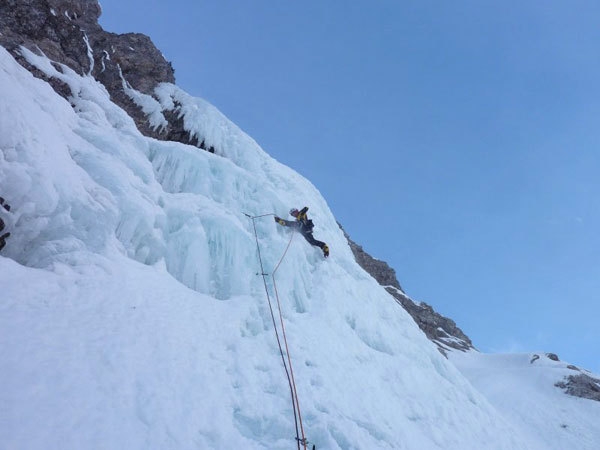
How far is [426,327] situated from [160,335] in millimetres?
29645

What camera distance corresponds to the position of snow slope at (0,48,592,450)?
175 inches

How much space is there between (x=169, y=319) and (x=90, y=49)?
15174mm

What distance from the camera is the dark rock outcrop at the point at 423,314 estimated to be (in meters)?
31.8

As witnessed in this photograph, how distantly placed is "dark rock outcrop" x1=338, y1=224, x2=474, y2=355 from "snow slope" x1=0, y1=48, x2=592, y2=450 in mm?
20098

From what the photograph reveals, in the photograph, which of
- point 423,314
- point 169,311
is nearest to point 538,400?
point 423,314

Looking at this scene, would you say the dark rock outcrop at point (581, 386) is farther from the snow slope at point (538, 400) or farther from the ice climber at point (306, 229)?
the ice climber at point (306, 229)

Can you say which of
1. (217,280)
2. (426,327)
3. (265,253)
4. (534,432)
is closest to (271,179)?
(265,253)

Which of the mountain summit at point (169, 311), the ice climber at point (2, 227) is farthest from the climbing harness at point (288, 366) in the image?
the ice climber at point (2, 227)

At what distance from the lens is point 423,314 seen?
34062mm

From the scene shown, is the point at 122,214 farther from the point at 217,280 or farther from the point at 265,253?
the point at 265,253

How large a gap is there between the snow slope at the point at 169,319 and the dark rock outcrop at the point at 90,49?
4.59ft

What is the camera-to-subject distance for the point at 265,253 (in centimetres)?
985

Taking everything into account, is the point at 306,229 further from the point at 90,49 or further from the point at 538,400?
the point at 538,400

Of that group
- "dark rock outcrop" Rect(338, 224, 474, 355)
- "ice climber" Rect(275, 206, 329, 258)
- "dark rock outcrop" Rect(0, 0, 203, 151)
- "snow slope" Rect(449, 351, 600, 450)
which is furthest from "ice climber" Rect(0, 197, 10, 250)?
"dark rock outcrop" Rect(338, 224, 474, 355)
